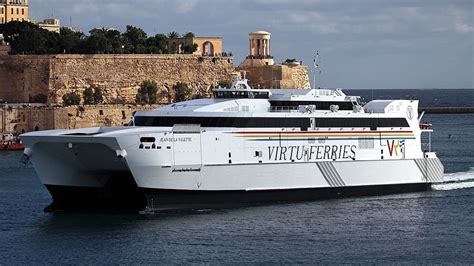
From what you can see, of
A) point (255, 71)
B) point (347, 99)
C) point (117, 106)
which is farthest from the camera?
point (255, 71)

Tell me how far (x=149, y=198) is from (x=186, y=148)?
6.75 feet

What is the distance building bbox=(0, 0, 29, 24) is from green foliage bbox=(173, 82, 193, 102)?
1825 centimetres

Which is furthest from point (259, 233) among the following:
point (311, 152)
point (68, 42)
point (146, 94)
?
point (68, 42)

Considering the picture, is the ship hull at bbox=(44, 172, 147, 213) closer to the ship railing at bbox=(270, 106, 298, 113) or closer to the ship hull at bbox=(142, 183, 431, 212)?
the ship hull at bbox=(142, 183, 431, 212)

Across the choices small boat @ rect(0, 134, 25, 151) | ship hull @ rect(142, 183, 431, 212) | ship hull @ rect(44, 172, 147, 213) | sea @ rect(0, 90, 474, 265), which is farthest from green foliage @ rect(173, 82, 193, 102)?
ship hull @ rect(44, 172, 147, 213)

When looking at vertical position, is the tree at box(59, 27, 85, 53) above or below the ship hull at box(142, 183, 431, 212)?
above

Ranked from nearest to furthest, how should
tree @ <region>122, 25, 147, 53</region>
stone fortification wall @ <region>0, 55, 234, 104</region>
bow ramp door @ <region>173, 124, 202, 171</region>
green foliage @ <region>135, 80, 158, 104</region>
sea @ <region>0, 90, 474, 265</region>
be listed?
sea @ <region>0, 90, 474, 265</region>, bow ramp door @ <region>173, 124, 202, 171</region>, stone fortification wall @ <region>0, 55, 234, 104</region>, green foliage @ <region>135, 80, 158, 104</region>, tree @ <region>122, 25, 147, 53</region>

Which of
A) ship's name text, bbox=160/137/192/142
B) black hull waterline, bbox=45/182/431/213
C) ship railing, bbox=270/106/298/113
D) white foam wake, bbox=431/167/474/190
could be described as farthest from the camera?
white foam wake, bbox=431/167/474/190

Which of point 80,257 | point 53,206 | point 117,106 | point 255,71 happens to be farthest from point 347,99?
point 255,71

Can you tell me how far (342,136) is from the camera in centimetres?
4584

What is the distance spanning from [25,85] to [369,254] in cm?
5360

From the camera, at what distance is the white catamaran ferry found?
41.1m

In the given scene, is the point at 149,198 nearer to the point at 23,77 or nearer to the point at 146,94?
the point at 146,94

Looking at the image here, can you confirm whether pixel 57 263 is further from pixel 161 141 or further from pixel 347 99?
pixel 347 99
